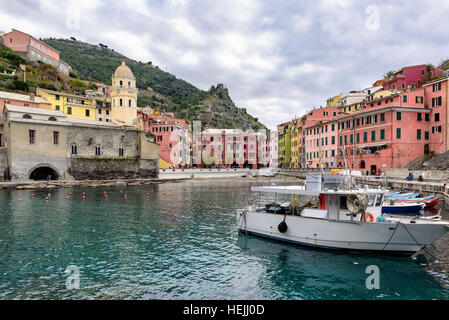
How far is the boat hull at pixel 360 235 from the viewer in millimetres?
12837

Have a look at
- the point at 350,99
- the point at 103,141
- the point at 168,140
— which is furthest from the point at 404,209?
the point at 168,140

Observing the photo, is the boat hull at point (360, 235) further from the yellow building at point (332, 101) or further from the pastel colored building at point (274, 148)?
the pastel colored building at point (274, 148)

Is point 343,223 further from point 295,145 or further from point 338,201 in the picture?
point 295,145

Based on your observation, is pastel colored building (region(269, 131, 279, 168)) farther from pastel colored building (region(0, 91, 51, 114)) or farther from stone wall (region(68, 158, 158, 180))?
pastel colored building (region(0, 91, 51, 114))

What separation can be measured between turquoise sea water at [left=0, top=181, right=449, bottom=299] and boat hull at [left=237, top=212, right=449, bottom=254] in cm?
52

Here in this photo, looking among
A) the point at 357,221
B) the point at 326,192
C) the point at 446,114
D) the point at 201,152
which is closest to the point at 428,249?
the point at 357,221

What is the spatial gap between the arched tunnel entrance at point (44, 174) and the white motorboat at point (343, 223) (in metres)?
49.9

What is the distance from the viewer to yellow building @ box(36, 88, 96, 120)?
211ft

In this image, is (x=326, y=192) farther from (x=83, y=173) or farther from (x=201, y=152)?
(x=201, y=152)

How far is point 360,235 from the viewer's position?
1348 centimetres

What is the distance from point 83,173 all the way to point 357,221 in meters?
54.5

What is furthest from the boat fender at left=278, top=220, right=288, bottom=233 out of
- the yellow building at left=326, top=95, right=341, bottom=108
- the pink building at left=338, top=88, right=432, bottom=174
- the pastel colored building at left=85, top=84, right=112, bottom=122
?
the yellow building at left=326, top=95, right=341, bottom=108

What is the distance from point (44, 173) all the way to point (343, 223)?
57.8 meters

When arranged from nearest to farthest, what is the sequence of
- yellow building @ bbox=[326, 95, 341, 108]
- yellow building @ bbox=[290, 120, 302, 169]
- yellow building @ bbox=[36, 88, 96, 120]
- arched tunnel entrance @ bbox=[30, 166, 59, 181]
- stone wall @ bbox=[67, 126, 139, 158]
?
arched tunnel entrance @ bbox=[30, 166, 59, 181] → stone wall @ bbox=[67, 126, 139, 158] → yellow building @ bbox=[36, 88, 96, 120] → yellow building @ bbox=[290, 120, 302, 169] → yellow building @ bbox=[326, 95, 341, 108]
